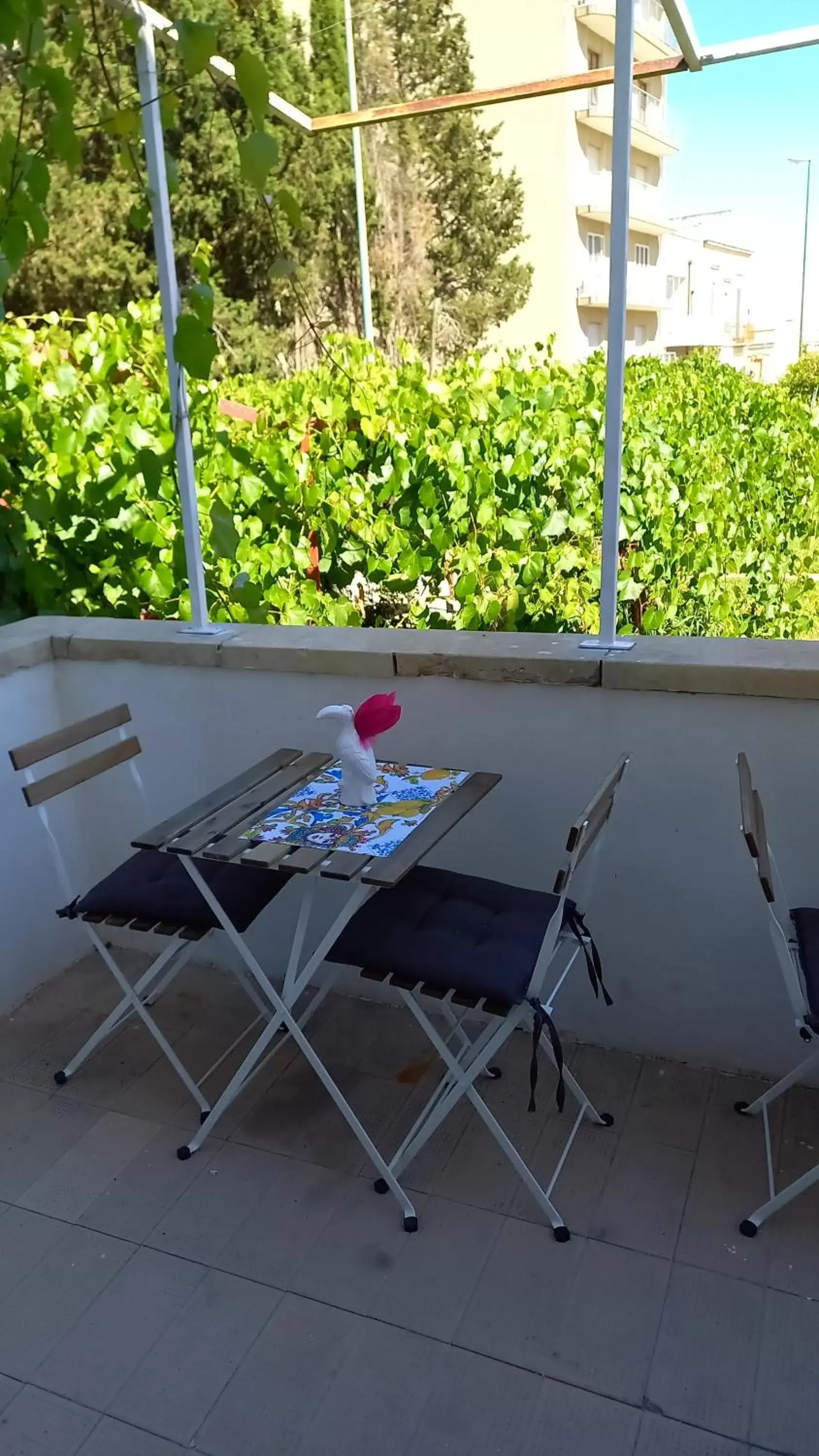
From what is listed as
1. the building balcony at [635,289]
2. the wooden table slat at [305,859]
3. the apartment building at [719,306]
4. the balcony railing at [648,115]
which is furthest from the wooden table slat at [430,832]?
the apartment building at [719,306]

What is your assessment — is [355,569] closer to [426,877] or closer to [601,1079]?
[426,877]

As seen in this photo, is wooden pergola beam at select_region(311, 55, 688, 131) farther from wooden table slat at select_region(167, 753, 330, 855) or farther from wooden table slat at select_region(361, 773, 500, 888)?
wooden table slat at select_region(167, 753, 330, 855)

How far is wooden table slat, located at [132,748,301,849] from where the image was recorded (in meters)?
2.22

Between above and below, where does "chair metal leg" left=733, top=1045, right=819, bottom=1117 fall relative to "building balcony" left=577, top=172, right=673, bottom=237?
below

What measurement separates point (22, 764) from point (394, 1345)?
1529 mm

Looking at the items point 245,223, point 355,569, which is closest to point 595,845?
point 355,569

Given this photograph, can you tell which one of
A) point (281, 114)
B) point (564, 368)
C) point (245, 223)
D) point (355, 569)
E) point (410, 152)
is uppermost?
point (410, 152)

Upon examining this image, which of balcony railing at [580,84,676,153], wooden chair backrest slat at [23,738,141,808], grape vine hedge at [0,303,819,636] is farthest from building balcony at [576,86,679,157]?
wooden chair backrest slat at [23,738,141,808]

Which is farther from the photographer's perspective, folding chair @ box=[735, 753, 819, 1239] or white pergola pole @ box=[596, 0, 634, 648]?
white pergola pole @ box=[596, 0, 634, 648]

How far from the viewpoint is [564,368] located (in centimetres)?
527

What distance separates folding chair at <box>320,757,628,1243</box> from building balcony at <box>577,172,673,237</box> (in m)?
29.3

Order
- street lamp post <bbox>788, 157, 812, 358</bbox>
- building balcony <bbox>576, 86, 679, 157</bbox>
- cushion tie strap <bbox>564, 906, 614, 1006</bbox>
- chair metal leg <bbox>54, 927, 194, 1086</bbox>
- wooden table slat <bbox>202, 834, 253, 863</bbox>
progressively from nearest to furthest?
wooden table slat <bbox>202, 834, 253, 863</bbox> → cushion tie strap <bbox>564, 906, 614, 1006</bbox> → chair metal leg <bbox>54, 927, 194, 1086</bbox> → street lamp post <bbox>788, 157, 812, 358</bbox> → building balcony <bbox>576, 86, 679, 157</bbox>

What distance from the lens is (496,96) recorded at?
2.85 meters

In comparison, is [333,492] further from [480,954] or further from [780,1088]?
[780,1088]
